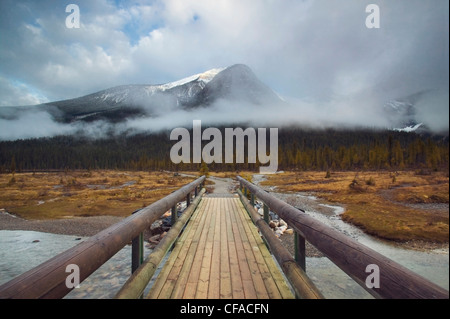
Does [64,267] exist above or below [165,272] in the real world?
above

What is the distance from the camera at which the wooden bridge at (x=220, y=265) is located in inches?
48.9

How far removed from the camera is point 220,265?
3.53m

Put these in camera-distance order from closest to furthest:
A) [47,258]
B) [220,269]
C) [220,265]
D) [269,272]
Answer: [269,272] → [220,269] → [220,265] → [47,258]

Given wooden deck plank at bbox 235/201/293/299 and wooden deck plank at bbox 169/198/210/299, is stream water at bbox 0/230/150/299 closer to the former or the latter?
wooden deck plank at bbox 169/198/210/299

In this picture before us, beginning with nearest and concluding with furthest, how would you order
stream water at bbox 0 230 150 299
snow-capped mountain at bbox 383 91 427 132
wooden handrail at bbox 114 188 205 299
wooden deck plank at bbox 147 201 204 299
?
snow-capped mountain at bbox 383 91 427 132
wooden handrail at bbox 114 188 205 299
wooden deck plank at bbox 147 201 204 299
stream water at bbox 0 230 150 299

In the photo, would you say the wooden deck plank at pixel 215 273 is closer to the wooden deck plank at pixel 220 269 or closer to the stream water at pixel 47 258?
the wooden deck plank at pixel 220 269

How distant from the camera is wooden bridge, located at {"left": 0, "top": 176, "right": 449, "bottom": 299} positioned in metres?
1.24

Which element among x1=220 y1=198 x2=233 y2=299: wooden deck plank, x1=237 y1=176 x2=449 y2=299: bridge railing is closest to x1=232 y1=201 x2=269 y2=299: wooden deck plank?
x1=220 y1=198 x2=233 y2=299: wooden deck plank

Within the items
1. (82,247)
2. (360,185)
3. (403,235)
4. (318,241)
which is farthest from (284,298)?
(360,185)

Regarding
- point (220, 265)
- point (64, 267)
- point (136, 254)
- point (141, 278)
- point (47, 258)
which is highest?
point (64, 267)

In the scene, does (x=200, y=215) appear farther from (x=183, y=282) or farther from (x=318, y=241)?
(x=318, y=241)

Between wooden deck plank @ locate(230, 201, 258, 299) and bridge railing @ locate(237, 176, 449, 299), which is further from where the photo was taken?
wooden deck plank @ locate(230, 201, 258, 299)

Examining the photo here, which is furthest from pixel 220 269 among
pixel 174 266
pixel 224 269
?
pixel 174 266

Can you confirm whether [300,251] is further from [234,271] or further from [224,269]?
[224,269]
